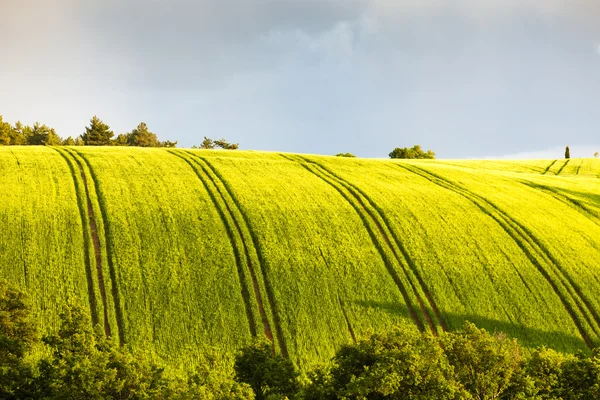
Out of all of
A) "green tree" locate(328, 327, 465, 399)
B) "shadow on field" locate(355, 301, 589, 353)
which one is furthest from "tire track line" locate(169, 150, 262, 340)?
"green tree" locate(328, 327, 465, 399)

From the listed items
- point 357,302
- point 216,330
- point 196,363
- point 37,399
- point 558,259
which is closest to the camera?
point 37,399

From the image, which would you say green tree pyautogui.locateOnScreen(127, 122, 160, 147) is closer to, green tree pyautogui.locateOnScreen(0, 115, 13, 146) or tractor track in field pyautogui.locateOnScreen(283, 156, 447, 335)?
green tree pyautogui.locateOnScreen(0, 115, 13, 146)

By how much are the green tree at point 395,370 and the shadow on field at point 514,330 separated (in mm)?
15834

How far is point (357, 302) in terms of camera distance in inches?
1681

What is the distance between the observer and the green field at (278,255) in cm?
3931

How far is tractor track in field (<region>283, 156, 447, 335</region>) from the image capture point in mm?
42594

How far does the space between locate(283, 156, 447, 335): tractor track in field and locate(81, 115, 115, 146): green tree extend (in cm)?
6461

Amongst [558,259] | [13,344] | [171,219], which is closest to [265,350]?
Answer: [13,344]

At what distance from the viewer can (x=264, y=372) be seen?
27.6m

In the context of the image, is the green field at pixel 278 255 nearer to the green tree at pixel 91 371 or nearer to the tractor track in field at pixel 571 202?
the tractor track in field at pixel 571 202

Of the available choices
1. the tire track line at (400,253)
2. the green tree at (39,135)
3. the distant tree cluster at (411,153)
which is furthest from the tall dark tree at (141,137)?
the tire track line at (400,253)

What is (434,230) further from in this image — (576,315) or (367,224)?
(576,315)

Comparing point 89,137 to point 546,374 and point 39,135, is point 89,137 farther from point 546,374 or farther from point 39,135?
point 546,374

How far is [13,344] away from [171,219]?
2116 centimetres
